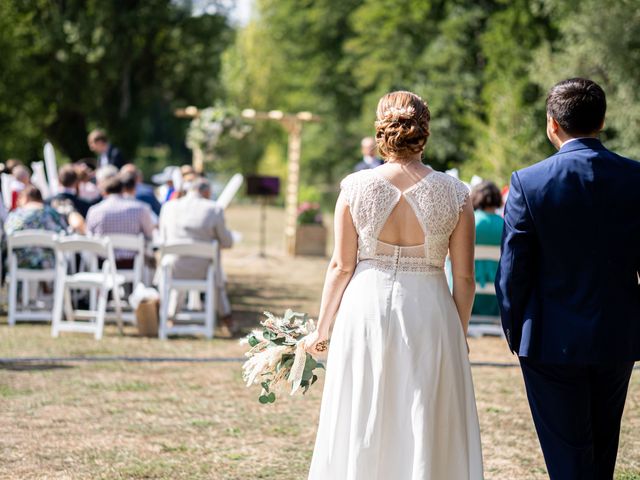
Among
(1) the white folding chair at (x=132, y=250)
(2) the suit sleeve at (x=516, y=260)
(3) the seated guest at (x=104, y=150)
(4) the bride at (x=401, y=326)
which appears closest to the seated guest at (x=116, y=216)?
(1) the white folding chair at (x=132, y=250)

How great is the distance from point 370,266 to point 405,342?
13.6 inches

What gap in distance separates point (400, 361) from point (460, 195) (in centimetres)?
72

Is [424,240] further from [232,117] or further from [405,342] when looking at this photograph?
[232,117]

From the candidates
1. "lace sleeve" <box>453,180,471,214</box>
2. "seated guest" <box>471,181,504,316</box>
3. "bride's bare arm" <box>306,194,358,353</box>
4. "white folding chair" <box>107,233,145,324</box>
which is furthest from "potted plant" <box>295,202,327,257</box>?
"lace sleeve" <box>453,180,471,214</box>

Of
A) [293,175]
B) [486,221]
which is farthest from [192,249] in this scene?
[293,175]

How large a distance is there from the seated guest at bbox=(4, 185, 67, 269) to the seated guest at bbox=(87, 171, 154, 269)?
496mm

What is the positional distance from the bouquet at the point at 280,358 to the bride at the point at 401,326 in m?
0.33

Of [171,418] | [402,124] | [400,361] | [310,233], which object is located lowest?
[171,418]

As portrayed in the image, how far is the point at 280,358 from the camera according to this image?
4.52 m

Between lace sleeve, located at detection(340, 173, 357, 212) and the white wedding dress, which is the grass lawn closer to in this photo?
the white wedding dress

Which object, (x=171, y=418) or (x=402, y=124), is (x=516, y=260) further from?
(x=171, y=418)

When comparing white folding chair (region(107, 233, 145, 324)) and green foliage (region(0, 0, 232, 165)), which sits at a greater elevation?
green foliage (region(0, 0, 232, 165))

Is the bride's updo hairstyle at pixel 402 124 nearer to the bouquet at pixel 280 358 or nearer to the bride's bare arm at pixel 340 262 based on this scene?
the bride's bare arm at pixel 340 262

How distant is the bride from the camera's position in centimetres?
404
